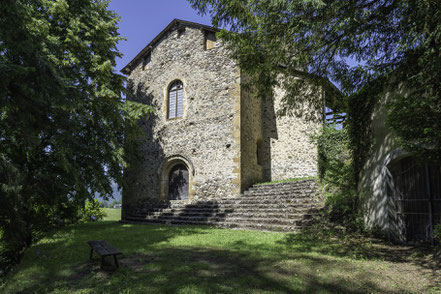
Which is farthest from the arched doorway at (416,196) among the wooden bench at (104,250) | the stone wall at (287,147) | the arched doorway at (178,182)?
the arched doorway at (178,182)

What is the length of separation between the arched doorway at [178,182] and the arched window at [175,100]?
2.76m

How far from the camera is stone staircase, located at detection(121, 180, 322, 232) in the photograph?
315 inches

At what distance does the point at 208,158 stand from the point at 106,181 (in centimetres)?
493

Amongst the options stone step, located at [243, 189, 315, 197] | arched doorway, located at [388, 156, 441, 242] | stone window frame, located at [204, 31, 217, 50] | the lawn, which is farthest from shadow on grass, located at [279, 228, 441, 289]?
stone window frame, located at [204, 31, 217, 50]

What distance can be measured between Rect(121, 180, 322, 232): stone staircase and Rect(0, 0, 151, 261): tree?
293cm

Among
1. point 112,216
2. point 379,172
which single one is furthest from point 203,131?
point 112,216

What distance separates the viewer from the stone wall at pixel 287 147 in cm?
1281

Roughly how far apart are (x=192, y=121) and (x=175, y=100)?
1.90 m

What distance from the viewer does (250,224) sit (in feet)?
27.0

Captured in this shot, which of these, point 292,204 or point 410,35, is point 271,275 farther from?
point 292,204

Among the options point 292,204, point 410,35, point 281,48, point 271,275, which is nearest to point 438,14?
point 410,35

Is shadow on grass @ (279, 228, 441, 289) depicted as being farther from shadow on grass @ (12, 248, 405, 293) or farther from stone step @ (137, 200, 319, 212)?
stone step @ (137, 200, 319, 212)

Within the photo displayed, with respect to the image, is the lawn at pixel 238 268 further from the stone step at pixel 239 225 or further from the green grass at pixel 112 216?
the green grass at pixel 112 216

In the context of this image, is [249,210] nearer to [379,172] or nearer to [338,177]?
[338,177]
